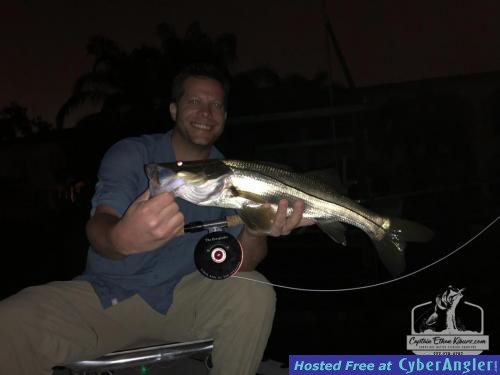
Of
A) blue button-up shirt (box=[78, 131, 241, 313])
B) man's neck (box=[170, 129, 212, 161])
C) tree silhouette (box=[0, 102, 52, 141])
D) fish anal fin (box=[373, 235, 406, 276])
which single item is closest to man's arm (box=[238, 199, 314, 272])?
blue button-up shirt (box=[78, 131, 241, 313])

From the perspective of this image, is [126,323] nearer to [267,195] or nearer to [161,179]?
[161,179]

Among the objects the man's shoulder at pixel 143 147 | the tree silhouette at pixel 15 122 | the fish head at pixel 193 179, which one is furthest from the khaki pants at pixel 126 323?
the tree silhouette at pixel 15 122

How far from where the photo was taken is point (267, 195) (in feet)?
9.68

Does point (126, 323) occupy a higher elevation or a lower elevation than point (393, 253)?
lower

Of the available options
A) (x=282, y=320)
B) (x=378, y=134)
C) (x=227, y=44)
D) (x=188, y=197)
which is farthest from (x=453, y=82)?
(x=188, y=197)

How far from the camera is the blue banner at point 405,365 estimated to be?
3717 mm

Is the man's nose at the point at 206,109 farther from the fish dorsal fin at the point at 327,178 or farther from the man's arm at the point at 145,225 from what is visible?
the man's arm at the point at 145,225

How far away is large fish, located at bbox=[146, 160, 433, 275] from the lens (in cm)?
256

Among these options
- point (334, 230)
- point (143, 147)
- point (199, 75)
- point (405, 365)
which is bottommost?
point (405, 365)

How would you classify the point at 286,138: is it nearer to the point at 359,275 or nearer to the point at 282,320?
the point at 359,275

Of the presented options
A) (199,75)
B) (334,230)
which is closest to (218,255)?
(334,230)

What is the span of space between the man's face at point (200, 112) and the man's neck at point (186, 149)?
3 cm

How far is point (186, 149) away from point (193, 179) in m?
1.03

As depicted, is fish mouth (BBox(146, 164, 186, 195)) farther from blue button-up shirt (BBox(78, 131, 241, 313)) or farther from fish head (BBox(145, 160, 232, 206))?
blue button-up shirt (BBox(78, 131, 241, 313))
